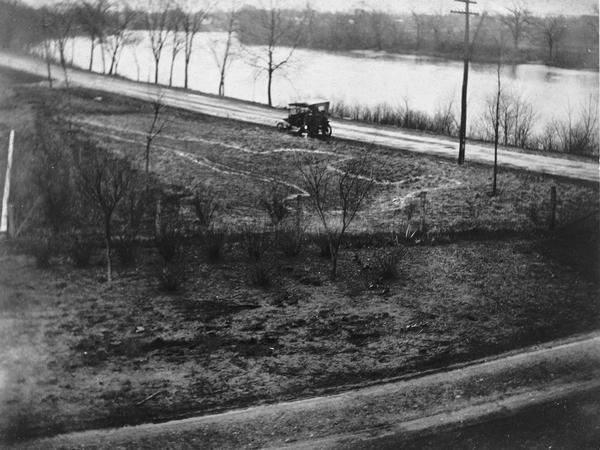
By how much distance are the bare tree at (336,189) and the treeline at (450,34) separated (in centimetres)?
538

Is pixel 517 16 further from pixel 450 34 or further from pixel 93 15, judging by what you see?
pixel 93 15

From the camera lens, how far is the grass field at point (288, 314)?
9375 mm

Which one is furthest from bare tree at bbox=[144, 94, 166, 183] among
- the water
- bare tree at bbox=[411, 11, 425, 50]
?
bare tree at bbox=[411, 11, 425, 50]

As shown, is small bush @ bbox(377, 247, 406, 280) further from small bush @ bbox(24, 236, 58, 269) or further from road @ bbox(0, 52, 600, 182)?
road @ bbox(0, 52, 600, 182)

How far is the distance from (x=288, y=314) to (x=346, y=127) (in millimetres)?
15749

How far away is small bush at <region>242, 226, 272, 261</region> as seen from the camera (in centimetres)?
1361

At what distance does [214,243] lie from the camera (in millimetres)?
13906

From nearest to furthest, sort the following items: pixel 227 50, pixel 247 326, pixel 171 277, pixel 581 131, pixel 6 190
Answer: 1. pixel 247 326
2. pixel 171 277
3. pixel 6 190
4. pixel 581 131
5. pixel 227 50

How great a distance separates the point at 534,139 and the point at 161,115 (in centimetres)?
1505

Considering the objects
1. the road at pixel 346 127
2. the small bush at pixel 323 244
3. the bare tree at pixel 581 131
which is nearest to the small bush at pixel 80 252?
the small bush at pixel 323 244

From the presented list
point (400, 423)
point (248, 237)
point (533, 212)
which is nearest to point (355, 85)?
point (533, 212)

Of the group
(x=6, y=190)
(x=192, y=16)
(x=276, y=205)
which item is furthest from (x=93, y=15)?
(x=276, y=205)

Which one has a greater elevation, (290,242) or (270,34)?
(270,34)

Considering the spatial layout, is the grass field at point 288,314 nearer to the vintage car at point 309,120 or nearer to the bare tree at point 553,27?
the bare tree at point 553,27
